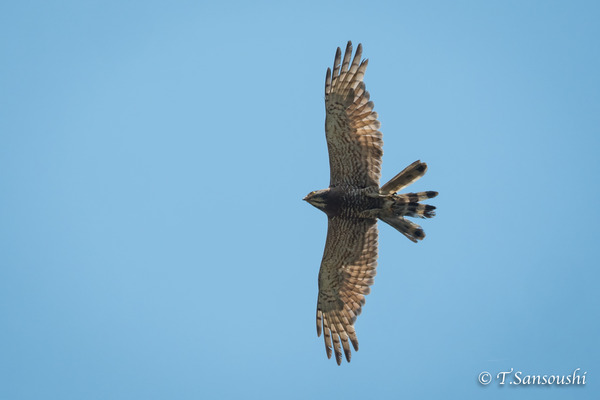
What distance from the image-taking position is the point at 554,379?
43.5 feet

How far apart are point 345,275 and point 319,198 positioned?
147 centimetres

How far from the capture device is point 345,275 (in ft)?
41.6

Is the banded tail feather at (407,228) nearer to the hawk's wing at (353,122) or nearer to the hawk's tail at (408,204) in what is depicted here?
the hawk's tail at (408,204)

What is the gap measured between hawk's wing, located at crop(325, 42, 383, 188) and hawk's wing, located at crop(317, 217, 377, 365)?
3.00 feet

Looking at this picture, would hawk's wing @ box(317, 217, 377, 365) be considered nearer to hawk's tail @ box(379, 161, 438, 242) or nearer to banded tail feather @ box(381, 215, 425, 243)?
banded tail feather @ box(381, 215, 425, 243)

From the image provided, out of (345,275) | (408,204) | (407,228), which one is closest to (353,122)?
(408,204)

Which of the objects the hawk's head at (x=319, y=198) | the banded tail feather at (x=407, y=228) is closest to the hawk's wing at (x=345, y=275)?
the hawk's head at (x=319, y=198)

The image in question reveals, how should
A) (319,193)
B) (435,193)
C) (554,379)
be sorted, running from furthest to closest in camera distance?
(554,379) < (319,193) < (435,193)

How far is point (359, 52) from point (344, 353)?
16.2 ft

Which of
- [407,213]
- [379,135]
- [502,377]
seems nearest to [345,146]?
[379,135]

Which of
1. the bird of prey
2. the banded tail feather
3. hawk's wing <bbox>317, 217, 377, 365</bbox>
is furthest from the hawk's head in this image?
the banded tail feather

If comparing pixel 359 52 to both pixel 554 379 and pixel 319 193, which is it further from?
pixel 554 379

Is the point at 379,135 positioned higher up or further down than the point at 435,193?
higher up

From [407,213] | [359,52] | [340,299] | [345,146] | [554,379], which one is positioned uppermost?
[359,52]
